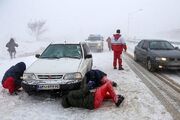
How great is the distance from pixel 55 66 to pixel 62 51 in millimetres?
1529

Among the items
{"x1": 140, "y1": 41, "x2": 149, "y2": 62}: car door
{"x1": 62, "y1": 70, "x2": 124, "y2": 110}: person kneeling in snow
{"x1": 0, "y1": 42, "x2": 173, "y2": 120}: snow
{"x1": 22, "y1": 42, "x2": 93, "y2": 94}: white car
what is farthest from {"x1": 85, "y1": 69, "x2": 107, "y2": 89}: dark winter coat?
{"x1": 140, "y1": 41, "x2": 149, "y2": 62}: car door

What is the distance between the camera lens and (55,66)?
794cm

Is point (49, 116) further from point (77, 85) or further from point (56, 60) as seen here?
point (56, 60)

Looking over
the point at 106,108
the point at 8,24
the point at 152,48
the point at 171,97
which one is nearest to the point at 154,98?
the point at 171,97

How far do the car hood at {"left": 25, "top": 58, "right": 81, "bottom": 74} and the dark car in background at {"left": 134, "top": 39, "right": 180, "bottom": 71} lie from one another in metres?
4.90

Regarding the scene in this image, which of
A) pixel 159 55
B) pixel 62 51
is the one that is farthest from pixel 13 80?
pixel 159 55

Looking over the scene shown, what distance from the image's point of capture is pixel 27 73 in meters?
7.64

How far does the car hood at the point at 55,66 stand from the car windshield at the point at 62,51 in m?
0.48

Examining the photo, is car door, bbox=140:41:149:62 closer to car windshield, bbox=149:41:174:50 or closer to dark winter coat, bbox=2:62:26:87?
car windshield, bbox=149:41:174:50

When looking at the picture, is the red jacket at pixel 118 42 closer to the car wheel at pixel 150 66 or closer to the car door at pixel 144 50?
the car wheel at pixel 150 66

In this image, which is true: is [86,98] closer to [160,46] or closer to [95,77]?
[95,77]

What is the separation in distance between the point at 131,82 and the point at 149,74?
2.29 meters

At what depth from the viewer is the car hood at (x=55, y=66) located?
7.61 metres

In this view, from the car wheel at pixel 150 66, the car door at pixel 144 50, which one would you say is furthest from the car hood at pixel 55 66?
the car door at pixel 144 50
